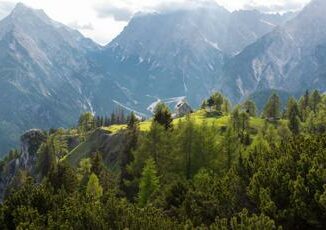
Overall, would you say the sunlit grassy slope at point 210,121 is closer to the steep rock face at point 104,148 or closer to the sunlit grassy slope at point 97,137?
the sunlit grassy slope at point 97,137

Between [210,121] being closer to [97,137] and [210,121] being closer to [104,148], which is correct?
[104,148]

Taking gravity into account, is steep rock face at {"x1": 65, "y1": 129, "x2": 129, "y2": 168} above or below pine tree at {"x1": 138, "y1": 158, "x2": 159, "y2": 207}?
above

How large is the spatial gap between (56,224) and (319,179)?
17478mm

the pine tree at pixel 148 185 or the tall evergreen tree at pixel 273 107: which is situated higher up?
the tall evergreen tree at pixel 273 107

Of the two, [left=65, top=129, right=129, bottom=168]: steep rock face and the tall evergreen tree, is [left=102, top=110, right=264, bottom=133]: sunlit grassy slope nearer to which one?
the tall evergreen tree

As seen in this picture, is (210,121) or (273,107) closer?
(273,107)

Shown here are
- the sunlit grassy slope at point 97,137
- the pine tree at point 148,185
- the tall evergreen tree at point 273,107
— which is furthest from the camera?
the sunlit grassy slope at point 97,137

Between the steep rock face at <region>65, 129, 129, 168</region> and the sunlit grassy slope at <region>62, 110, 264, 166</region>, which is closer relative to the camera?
the steep rock face at <region>65, 129, 129, 168</region>

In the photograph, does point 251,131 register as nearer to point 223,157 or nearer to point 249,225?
point 223,157

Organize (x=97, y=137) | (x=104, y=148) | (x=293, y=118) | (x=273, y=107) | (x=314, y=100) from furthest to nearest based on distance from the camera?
(x=97, y=137) → (x=314, y=100) → (x=273, y=107) → (x=104, y=148) → (x=293, y=118)

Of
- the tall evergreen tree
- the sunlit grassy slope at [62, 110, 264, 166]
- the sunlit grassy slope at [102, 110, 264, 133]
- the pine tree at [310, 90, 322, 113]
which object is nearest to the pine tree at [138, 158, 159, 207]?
the sunlit grassy slope at [102, 110, 264, 133]

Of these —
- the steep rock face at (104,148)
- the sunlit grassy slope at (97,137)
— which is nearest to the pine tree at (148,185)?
the steep rock face at (104,148)

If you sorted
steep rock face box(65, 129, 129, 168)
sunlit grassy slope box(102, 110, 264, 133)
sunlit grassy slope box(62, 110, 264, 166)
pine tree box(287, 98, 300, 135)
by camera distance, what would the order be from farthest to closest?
sunlit grassy slope box(62, 110, 264, 166)
sunlit grassy slope box(102, 110, 264, 133)
steep rock face box(65, 129, 129, 168)
pine tree box(287, 98, 300, 135)

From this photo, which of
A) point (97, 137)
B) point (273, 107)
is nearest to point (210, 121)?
point (273, 107)
